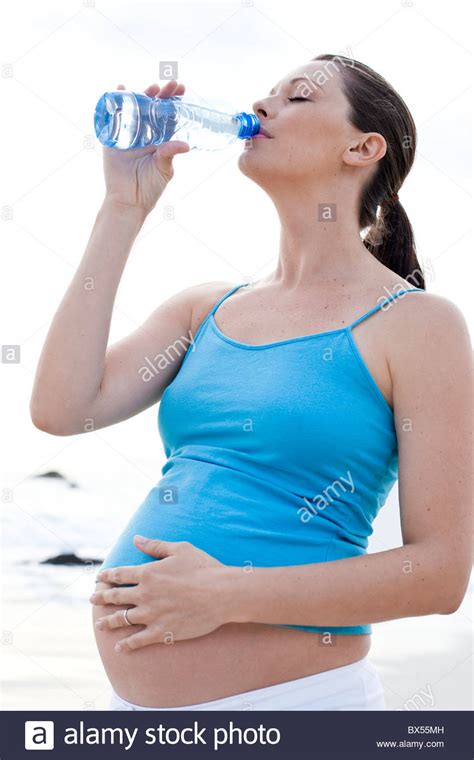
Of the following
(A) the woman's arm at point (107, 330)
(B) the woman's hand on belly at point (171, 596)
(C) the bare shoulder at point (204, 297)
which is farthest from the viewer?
(C) the bare shoulder at point (204, 297)

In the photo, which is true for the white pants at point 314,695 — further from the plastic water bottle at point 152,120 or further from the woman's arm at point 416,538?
the plastic water bottle at point 152,120

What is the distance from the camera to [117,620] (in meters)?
1.20

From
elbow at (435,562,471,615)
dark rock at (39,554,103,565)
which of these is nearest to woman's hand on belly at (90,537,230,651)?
elbow at (435,562,471,615)

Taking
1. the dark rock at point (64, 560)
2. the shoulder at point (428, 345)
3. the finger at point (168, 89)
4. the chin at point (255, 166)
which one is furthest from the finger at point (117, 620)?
the dark rock at point (64, 560)

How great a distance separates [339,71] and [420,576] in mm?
779

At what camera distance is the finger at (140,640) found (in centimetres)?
115

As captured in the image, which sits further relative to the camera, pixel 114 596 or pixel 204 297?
pixel 204 297

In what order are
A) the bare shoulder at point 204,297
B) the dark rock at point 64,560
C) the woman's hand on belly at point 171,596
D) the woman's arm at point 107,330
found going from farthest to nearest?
1. the dark rock at point 64,560
2. the bare shoulder at point 204,297
3. the woman's arm at point 107,330
4. the woman's hand on belly at point 171,596

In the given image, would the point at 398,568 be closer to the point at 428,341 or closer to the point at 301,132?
the point at 428,341

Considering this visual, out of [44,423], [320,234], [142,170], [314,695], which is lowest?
[314,695]

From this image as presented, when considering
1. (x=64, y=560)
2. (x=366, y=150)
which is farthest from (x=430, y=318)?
(x=64, y=560)

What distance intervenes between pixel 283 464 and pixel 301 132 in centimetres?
50
